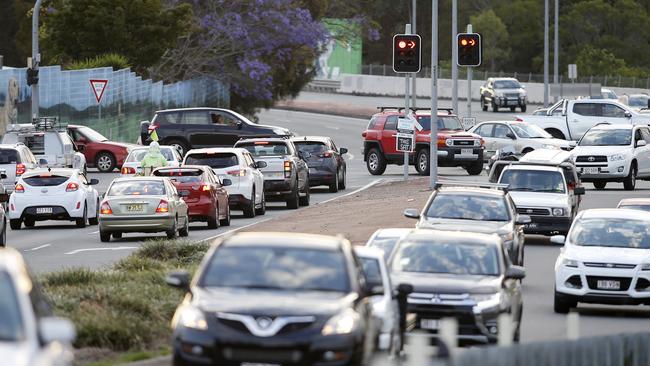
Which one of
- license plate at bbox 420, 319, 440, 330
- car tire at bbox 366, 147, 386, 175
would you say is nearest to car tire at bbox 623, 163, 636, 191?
car tire at bbox 366, 147, 386, 175

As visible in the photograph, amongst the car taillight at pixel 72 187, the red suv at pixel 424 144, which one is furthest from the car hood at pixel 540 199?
the red suv at pixel 424 144

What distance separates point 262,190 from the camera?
4081 cm

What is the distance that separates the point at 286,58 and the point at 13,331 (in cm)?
6859

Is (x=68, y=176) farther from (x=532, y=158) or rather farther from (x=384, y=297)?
(x=384, y=297)

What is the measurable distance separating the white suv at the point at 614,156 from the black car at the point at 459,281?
1071 inches

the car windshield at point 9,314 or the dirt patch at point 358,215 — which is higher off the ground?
the car windshield at point 9,314

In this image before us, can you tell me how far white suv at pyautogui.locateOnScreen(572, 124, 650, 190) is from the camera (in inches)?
1841

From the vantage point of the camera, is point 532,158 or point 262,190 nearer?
point 532,158

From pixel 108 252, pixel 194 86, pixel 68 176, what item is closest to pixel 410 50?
pixel 68 176

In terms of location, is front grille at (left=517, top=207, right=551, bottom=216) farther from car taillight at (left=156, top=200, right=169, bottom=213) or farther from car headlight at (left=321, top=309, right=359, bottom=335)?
car headlight at (left=321, top=309, right=359, bottom=335)

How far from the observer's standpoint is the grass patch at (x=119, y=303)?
17.8 m

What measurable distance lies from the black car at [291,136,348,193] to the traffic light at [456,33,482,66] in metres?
6.08

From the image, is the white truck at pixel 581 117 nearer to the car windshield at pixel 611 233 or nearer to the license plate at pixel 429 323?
the car windshield at pixel 611 233

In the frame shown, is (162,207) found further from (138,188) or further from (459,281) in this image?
(459,281)
